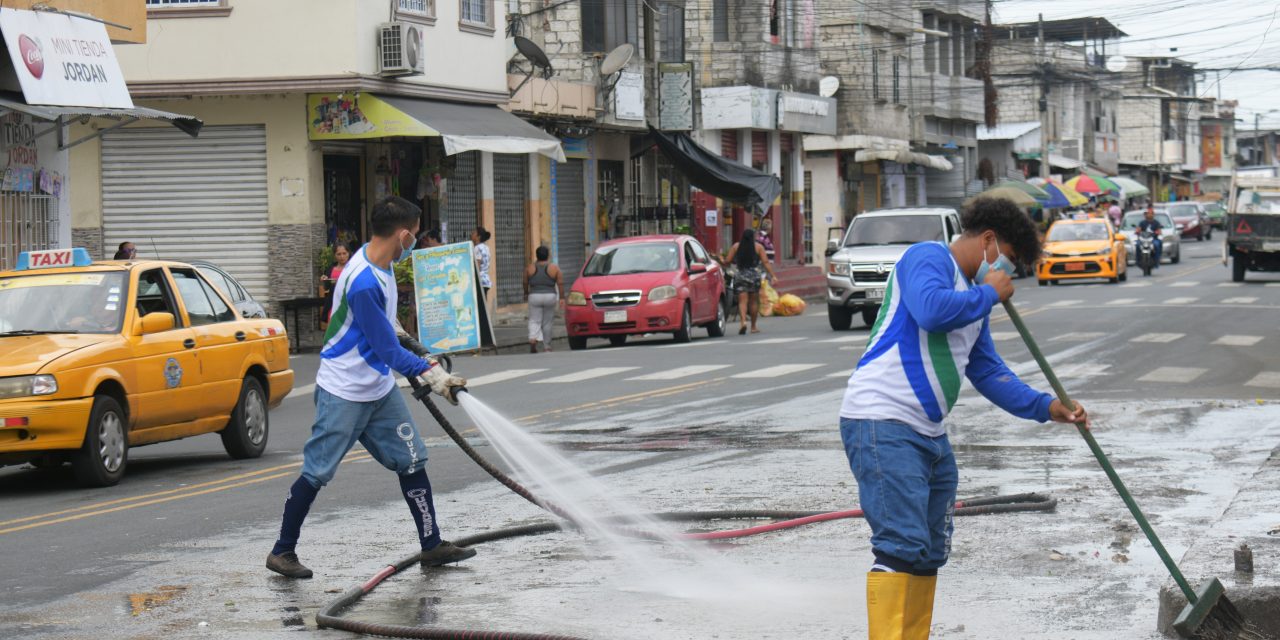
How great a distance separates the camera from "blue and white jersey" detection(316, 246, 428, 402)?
834 centimetres

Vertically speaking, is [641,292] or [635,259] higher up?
[635,259]

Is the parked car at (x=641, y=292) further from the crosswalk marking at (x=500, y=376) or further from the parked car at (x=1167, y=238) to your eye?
the parked car at (x=1167, y=238)

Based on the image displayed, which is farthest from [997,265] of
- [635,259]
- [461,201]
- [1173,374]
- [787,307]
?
[787,307]

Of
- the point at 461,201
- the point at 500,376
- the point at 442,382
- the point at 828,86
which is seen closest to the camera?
the point at 442,382

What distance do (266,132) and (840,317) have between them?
9.78m

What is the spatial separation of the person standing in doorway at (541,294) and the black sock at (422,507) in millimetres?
18230

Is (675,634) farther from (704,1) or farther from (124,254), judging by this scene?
(704,1)

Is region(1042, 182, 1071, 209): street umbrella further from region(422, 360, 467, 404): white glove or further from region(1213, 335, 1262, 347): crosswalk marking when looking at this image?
region(422, 360, 467, 404): white glove

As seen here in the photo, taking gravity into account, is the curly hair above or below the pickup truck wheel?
above

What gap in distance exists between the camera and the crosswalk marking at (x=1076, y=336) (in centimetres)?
2525

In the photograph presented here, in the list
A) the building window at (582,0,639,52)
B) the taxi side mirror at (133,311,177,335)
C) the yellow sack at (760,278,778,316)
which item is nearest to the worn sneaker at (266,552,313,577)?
the taxi side mirror at (133,311,177,335)

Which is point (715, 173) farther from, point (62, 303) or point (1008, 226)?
point (1008, 226)

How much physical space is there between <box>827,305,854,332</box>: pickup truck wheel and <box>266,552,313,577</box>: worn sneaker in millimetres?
21607

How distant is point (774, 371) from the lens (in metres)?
21.4
